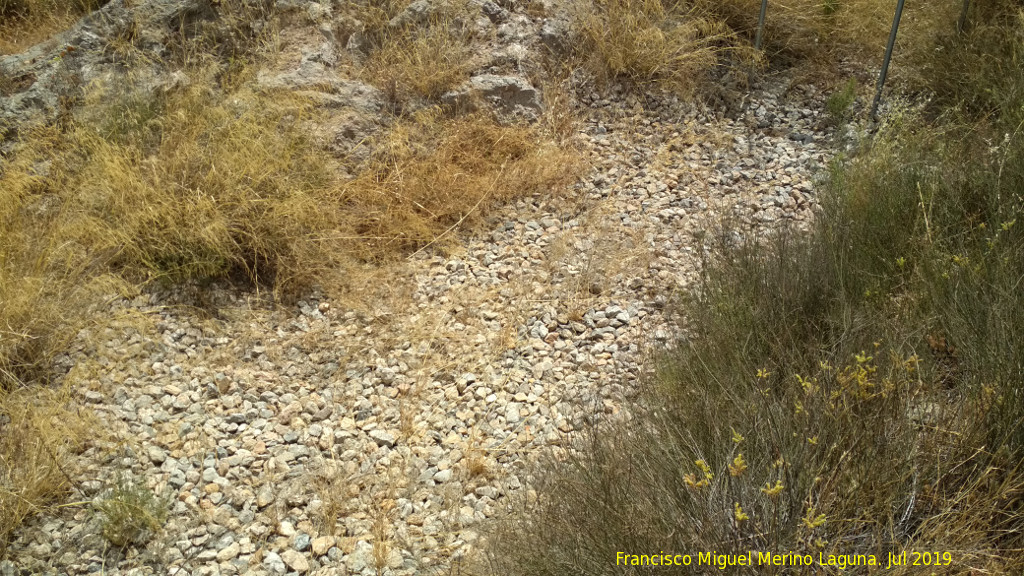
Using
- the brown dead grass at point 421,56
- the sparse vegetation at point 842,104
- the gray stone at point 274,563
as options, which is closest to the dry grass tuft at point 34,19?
the brown dead grass at point 421,56

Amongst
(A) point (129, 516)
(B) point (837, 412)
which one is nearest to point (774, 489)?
(B) point (837, 412)

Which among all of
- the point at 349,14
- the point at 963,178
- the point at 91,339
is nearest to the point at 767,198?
the point at 963,178

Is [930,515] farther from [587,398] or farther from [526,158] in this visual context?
[526,158]

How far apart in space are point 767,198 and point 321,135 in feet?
8.16

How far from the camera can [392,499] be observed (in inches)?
111

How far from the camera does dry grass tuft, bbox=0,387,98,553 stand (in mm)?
2643

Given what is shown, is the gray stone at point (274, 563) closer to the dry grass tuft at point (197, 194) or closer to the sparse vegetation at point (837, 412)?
the sparse vegetation at point (837, 412)

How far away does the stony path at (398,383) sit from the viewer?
2.70 metres

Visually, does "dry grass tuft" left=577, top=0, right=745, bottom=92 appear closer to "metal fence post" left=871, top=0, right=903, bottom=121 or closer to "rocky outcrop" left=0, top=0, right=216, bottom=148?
"metal fence post" left=871, top=0, right=903, bottom=121

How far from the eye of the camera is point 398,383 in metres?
3.36

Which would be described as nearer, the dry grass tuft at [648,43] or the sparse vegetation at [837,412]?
the sparse vegetation at [837,412]

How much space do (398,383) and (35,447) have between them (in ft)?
4.41

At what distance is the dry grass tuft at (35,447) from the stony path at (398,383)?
0.07 meters

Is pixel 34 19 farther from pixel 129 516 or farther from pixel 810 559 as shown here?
pixel 810 559
